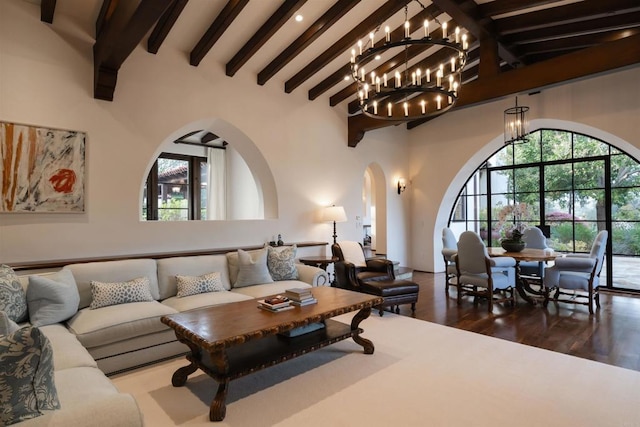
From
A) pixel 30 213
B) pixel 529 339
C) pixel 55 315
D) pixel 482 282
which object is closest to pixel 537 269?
pixel 482 282

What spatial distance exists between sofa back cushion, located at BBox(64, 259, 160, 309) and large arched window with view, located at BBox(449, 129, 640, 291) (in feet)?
15.8

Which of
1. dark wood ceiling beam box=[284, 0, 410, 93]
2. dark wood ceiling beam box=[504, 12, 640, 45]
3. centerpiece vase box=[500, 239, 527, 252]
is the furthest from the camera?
centerpiece vase box=[500, 239, 527, 252]

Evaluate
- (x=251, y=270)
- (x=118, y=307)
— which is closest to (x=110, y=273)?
(x=118, y=307)

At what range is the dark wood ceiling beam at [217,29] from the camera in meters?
3.82

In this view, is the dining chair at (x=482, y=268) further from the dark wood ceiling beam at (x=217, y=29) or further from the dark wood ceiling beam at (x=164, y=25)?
the dark wood ceiling beam at (x=164, y=25)

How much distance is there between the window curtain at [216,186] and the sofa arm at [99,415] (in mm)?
6823

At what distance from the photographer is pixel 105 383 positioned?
2.01 m

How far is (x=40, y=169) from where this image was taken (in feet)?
12.0

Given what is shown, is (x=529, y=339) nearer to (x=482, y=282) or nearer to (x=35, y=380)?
(x=482, y=282)

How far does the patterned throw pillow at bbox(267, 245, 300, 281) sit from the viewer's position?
179 inches

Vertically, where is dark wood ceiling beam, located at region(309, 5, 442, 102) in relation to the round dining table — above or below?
above

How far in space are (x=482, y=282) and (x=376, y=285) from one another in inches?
61.8

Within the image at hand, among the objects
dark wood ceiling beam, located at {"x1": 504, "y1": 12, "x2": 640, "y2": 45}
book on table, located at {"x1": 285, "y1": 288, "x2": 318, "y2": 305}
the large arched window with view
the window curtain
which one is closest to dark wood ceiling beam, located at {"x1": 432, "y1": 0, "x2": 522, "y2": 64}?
dark wood ceiling beam, located at {"x1": 504, "y1": 12, "x2": 640, "y2": 45}

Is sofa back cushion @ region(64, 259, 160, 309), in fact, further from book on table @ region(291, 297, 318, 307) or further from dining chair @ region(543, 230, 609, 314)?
dining chair @ region(543, 230, 609, 314)
